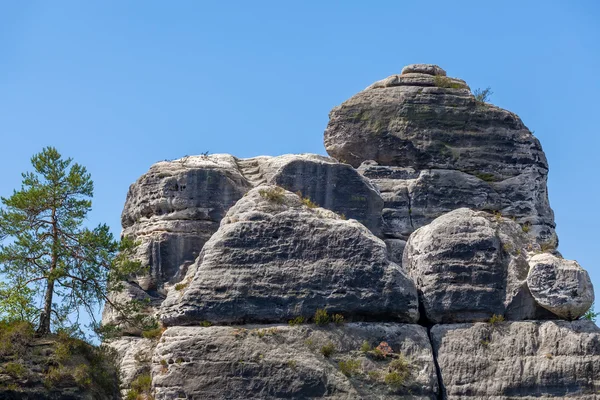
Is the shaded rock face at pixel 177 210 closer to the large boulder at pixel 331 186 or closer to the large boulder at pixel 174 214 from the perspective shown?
the large boulder at pixel 174 214

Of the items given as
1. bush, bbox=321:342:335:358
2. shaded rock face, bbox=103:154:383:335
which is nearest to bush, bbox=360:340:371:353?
bush, bbox=321:342:335:358

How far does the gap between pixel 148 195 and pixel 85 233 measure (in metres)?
8.73

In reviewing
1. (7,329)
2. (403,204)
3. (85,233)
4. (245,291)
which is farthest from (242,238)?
(403,204)

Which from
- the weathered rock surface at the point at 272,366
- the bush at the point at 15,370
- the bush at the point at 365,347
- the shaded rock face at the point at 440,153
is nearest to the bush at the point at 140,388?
the weathered rock surface at the point at 272,366

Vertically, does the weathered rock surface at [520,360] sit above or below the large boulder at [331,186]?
below

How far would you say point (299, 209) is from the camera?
128 feet

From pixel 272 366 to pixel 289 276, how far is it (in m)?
2.64

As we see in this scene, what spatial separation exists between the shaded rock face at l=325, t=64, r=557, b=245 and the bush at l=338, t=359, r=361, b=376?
13624 millimetres

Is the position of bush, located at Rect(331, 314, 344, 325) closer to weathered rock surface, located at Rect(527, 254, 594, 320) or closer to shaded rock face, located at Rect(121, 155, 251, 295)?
weathered rock surface, located at Rect(527, 254, 594, 320)

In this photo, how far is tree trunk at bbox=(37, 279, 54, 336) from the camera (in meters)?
36.8

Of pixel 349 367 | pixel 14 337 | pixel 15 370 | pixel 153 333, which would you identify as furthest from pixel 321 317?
pixel 15 370

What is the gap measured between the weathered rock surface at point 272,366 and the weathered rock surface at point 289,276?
0.60 metres

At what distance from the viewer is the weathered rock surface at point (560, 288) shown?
126ft

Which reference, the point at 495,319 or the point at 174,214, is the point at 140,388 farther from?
the point at 495,319
